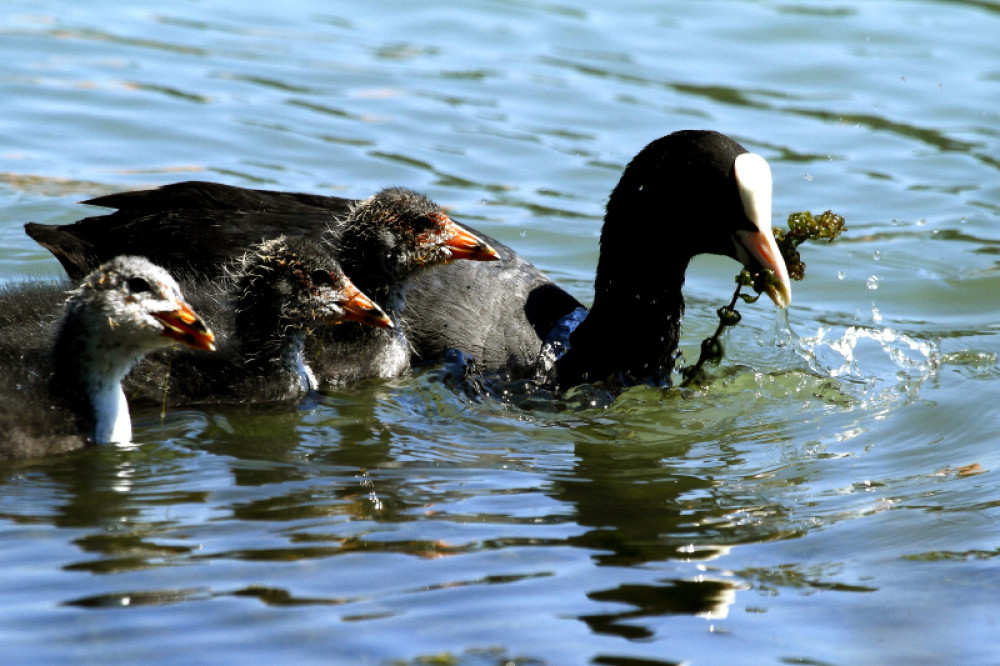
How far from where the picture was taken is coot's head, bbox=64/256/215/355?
5125 mm

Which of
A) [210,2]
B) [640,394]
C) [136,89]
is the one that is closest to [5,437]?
[640,394]

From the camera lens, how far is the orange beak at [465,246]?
645 centimetres

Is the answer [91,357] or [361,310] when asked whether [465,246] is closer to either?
[361,310]

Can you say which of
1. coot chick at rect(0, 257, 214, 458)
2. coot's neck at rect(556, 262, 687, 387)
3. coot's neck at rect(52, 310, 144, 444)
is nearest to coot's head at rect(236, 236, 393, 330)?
coot chick at rect(0, 257, 214, 458)

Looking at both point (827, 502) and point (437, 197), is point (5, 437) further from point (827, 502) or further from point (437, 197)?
point (437, 197)

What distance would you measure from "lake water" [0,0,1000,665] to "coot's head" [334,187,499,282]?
0.54 m

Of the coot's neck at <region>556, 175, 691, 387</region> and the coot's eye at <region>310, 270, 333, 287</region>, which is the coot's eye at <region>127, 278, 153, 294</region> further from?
the coot's neck at <region>556, 175, 691, 387</region>

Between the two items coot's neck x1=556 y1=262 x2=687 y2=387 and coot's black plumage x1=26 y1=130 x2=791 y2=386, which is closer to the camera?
coot's black plumage x1=26 y1=130 x2=791 y2=386

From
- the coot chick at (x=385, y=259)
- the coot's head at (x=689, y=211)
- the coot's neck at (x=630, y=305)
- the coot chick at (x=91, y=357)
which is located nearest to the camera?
the coot chick at (x=91, y=357)

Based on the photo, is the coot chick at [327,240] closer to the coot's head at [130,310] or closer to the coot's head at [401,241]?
the coot's head at [401,241]

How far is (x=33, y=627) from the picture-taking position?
12.3 ft

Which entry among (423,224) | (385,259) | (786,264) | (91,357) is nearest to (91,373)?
(91,357)

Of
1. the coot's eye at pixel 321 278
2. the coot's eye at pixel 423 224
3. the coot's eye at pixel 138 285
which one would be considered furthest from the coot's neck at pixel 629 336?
the coot's eye at pixel 138 285

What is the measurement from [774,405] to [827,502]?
4.47 ft
